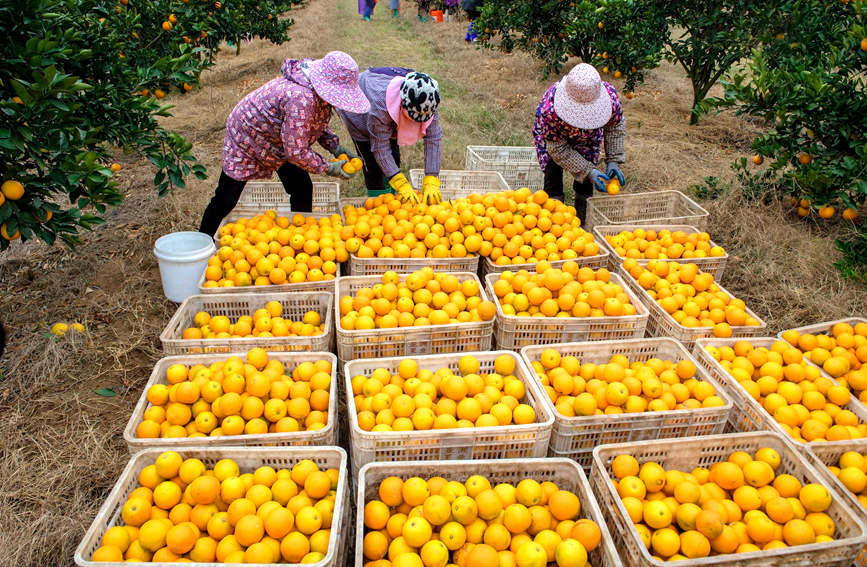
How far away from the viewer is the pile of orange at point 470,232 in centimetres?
396

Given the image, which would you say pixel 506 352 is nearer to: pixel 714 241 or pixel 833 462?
pixel 833 462

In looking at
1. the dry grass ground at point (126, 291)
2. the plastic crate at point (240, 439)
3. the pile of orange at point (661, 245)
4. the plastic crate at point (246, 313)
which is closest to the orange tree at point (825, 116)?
the dry grass ground at point (126, 291)

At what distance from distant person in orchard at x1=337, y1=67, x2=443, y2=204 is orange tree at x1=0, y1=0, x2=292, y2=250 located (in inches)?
55.8

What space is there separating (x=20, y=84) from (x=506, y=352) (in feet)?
8.57

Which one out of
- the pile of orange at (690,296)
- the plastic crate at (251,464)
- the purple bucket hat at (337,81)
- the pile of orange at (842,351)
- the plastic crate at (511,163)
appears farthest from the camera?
the plastic crate at (511,163)

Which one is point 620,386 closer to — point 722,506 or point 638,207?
point 722,506

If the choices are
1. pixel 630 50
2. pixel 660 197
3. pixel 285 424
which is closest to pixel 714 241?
pixel 660 197

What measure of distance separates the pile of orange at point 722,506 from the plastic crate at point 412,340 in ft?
3.80

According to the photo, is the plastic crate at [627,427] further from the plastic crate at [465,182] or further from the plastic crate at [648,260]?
the plastic crate at [465,182]

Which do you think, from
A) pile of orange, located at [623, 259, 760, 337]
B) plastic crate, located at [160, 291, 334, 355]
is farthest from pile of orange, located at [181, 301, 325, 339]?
pile of orange, located at [623, 259, 760, 337]

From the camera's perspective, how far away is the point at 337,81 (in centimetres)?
388

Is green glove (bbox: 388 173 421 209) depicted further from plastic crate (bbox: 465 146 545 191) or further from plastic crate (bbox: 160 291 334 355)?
plastic crate (bbox: 465 146 545 191)

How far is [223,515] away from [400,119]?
3.20m

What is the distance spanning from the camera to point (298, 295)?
3633 millimetres
